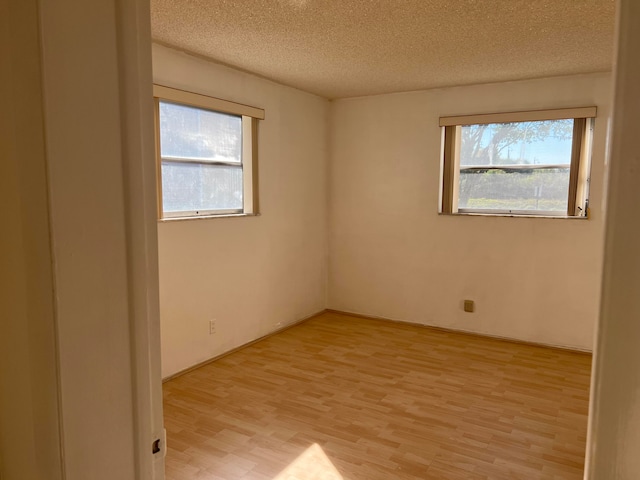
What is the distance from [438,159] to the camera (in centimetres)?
Result: 456

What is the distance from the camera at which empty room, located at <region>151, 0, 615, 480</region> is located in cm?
260

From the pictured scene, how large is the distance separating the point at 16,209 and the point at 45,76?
0.18 m

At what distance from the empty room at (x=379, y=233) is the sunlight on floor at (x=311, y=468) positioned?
0.04 ft

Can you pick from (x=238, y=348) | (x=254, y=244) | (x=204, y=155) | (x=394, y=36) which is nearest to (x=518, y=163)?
(x=394, y=36)

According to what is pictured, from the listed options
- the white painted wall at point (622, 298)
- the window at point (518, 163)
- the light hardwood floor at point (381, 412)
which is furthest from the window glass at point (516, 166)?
the white painted wall at point (622, 298)

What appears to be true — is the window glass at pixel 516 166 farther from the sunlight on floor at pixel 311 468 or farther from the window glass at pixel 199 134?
the sunlight on floor at pixel 311 468

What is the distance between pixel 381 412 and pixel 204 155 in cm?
235

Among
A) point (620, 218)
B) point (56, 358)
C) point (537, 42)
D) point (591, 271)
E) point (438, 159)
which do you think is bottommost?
point (591, 271)

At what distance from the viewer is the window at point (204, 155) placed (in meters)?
3.35

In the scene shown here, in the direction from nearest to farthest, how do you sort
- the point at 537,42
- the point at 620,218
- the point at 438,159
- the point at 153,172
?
the point at 620,218, the point at 153,172, the point at 537,42, the point at 438,159

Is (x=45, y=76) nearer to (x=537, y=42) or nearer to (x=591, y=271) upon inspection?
(x=537, y=42)

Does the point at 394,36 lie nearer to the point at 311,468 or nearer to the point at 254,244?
the point at 254,244

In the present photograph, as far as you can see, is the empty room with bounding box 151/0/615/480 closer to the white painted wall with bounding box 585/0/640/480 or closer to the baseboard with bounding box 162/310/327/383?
the baseboard with bounding box 162/310/327/383

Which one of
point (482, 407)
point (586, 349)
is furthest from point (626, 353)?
point (586, 349)
